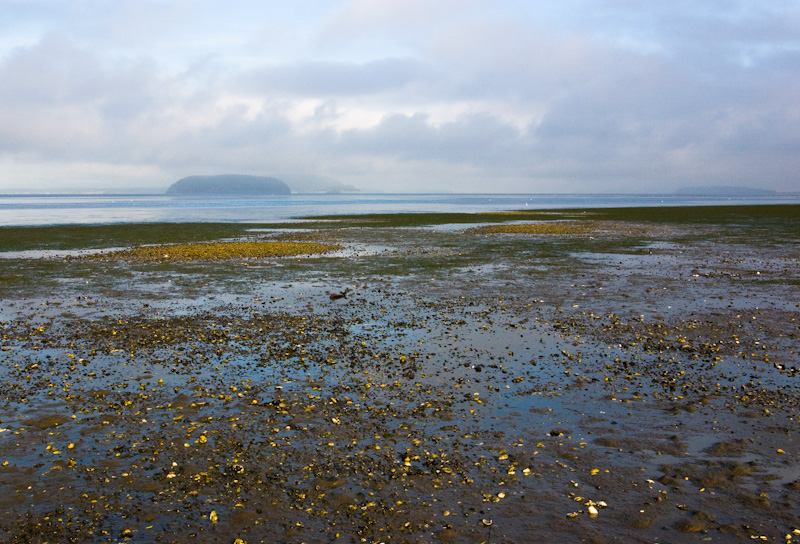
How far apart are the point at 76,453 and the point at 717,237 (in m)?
56.6

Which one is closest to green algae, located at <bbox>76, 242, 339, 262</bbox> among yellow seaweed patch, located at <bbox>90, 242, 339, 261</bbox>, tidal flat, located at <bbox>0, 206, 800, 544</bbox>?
yellow seaweed patch, located at <bbox>90, 242, 339, 261</bbox>

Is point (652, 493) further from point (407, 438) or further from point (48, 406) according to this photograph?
point (48, 406)

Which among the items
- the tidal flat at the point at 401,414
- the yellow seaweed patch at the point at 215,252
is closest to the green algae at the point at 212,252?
the yellow seaweed patch at the point at 215,252

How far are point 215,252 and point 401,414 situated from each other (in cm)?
3148

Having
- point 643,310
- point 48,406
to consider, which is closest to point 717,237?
point 643,310

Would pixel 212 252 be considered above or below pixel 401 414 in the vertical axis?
above

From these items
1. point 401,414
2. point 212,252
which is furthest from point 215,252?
point 401,414

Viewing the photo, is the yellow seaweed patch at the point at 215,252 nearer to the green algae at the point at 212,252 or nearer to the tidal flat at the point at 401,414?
the green algae at the point at 212,252

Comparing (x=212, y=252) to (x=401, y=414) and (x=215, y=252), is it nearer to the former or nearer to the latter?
(x=215, y=252)

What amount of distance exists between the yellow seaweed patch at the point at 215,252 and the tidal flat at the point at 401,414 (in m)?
12.0

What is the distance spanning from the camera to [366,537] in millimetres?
7461

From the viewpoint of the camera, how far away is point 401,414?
37.2 ft

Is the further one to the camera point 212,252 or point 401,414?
point 212,252

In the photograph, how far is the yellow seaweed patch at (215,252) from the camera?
37844 mm
